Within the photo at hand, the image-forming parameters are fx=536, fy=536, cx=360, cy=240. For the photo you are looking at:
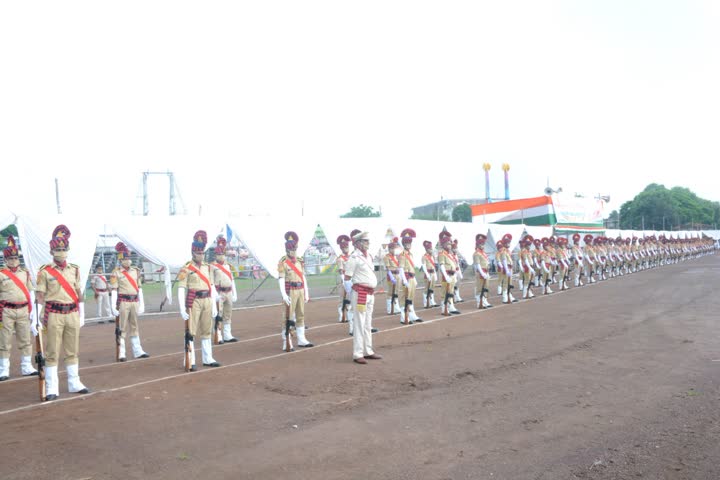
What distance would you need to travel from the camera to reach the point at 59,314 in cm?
707

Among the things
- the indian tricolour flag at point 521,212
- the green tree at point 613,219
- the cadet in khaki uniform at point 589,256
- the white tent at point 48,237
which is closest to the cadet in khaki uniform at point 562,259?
the cadet in khaki uniform at point 589,256

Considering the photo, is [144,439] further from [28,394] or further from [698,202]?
[698,202]

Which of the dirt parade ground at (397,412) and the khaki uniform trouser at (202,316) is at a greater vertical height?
the khaki uniform trouser at (202,316)

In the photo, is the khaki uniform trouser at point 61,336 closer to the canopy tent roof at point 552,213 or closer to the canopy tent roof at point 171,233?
the canopy tent roof at point 171,233

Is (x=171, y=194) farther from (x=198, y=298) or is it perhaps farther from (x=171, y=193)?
(x=198, y=298)

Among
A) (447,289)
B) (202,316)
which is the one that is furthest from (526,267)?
(202,316)

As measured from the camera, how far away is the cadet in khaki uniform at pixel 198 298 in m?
8.49

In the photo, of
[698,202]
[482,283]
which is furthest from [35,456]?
[698,202]

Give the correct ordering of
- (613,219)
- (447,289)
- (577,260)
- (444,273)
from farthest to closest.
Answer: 1. (613,219)
2. (577,260)
3. (447,289)
4. (444,273)

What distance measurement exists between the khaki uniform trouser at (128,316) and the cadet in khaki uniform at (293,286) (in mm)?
2683

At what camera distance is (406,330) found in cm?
1202

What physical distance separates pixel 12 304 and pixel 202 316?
2.95 meters

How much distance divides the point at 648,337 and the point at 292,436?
7.78 meters

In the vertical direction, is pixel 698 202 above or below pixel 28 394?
above
